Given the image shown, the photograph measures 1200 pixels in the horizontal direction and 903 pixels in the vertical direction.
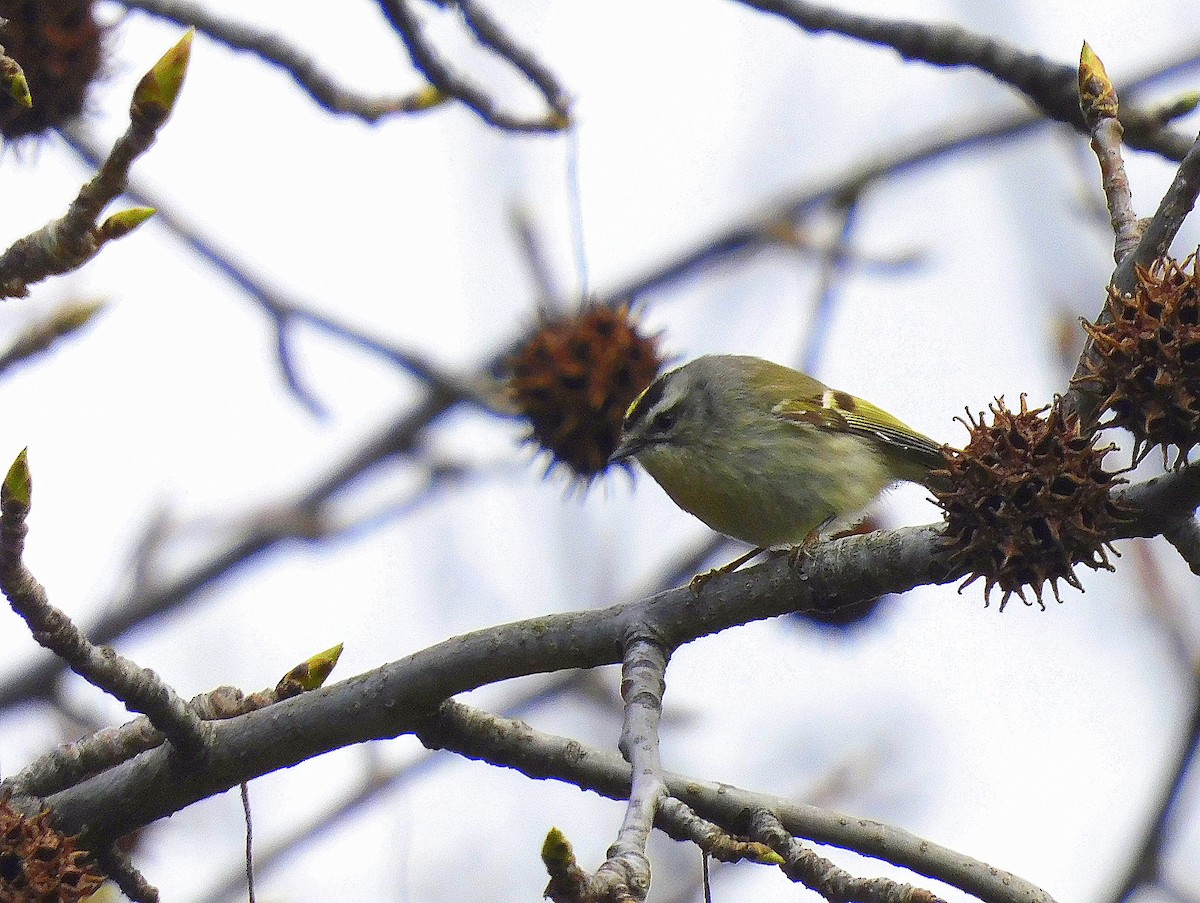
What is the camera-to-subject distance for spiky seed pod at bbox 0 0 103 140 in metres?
3.51

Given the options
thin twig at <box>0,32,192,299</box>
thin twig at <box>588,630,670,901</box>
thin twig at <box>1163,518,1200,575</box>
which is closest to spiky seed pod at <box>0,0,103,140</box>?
thin twig at <box>0,32,192,299</box>

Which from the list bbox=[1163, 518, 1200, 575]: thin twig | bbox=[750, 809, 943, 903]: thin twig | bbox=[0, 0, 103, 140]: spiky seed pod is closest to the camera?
bbox=[750, 809, 943, 903]: thin twig

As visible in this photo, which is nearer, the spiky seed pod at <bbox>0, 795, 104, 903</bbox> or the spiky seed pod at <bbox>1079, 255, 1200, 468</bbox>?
the spiky seed pod at <bbox>1079, 255, 1200, 468</bbox>

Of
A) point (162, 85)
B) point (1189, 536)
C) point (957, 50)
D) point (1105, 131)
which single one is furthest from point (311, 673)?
point (957, 50)

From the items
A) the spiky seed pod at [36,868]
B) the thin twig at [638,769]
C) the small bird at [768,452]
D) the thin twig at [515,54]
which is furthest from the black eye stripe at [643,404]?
the spiky seed pod at [36,868]

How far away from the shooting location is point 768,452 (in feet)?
15.7

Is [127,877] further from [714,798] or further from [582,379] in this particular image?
[582,379]

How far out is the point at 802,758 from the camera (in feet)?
36.3

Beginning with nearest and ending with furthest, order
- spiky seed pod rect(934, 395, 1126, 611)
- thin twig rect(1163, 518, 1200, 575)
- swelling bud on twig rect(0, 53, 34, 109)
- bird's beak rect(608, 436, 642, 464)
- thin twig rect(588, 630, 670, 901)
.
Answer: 1. thin twig rect(588, 630, 670, 901)
2. spiky seed pod rect(934, 395, 1126, 611)
3. thin twig rect(1163, 518, 1200, 575)
4. swelling bud on twig rect(0, 53, 34, 109)
5. bird's beak rect(608, 436, 642, 464)

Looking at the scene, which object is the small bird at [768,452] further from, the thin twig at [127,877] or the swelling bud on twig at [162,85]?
the swelling bud on twig at [162,85]

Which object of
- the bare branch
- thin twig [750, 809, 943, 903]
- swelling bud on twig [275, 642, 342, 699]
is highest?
swelling bud on twig [275, 642, 342, 699]

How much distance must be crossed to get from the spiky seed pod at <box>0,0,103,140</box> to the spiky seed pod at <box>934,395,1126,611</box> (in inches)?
104

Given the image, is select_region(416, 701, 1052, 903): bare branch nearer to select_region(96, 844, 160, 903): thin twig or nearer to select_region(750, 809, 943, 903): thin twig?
select_region(750, 809, 943, 903): thin twig

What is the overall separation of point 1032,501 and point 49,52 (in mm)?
2858
